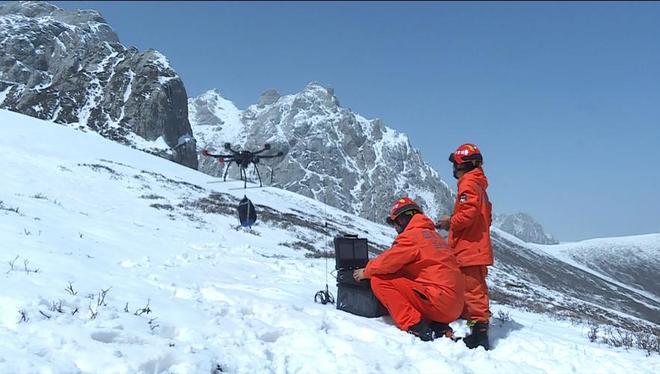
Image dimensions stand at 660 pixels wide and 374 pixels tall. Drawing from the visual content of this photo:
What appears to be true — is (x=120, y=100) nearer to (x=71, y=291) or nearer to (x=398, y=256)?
(x=71, y=291)

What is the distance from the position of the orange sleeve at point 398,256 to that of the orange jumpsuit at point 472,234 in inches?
34.0

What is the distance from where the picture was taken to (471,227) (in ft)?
24.5

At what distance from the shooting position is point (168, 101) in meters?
147

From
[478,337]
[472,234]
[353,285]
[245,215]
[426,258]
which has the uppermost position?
[245,215]

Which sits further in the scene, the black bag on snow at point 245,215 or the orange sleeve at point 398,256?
the black bag on snow at point 245,215

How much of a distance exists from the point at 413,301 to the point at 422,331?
1.36ft

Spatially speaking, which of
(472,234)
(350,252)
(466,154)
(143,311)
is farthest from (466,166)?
(143,311)

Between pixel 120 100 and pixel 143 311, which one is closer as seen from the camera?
pixel 143 311

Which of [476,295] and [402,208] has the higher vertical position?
[402,208]

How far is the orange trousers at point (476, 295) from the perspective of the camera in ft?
23.2

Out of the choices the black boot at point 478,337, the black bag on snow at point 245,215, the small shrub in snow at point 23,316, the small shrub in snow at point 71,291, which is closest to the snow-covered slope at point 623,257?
the black bag on snow at point 245,215

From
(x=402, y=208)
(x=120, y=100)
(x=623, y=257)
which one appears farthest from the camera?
(x=623, y=257)

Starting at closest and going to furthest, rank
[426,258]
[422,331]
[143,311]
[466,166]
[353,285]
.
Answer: [143,311] < [422,331] < [426,258] < [466,166] < [353,285]

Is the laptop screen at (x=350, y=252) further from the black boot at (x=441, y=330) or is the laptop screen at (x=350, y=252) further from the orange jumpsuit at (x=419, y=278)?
the black boot at (x=441, y=330)
